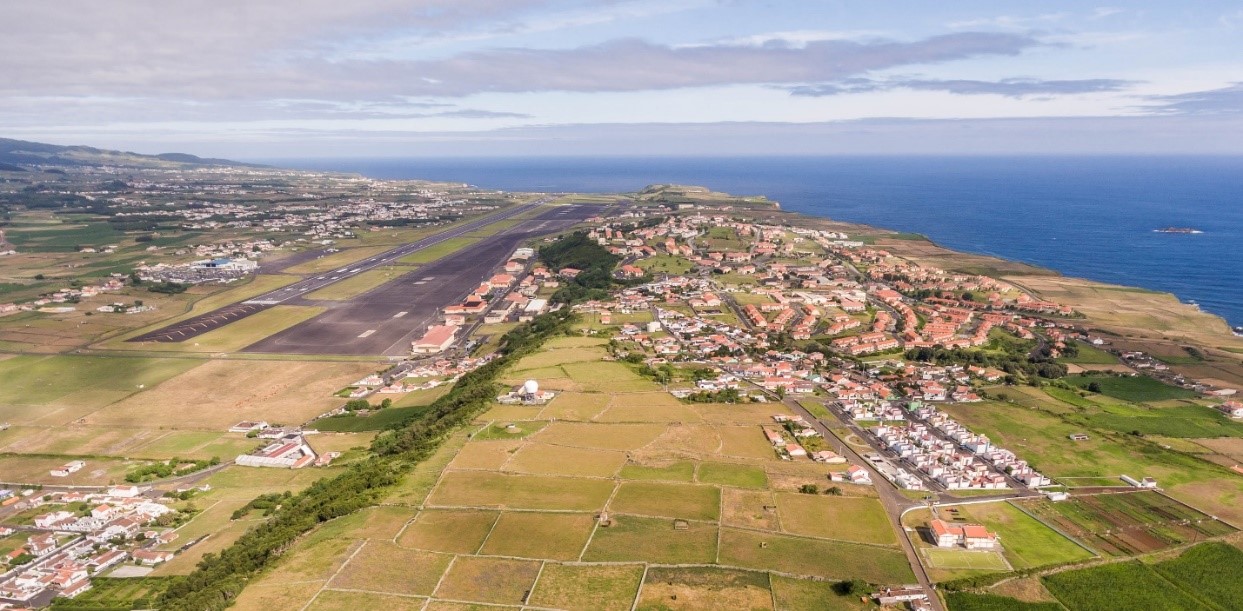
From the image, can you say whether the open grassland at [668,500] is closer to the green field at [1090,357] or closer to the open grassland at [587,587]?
the open grassland at [587,587]

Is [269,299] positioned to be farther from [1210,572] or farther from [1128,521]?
[1210,572]

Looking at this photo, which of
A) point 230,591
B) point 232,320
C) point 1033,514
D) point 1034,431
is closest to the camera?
point 230,591

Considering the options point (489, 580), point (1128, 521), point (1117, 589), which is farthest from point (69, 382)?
point (1128, 521)

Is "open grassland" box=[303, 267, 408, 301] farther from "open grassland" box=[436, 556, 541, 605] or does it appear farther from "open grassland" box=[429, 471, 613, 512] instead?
"open grassland" box=[436, 556, 541, 605]

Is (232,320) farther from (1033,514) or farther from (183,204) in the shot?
(183,204)

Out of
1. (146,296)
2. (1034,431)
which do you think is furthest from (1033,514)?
(146,296)

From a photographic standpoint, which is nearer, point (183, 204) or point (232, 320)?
point (232, 320)

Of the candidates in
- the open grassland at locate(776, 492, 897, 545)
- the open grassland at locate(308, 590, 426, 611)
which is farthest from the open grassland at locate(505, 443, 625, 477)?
the open grassland at locate(308, 590, 426, 611)
